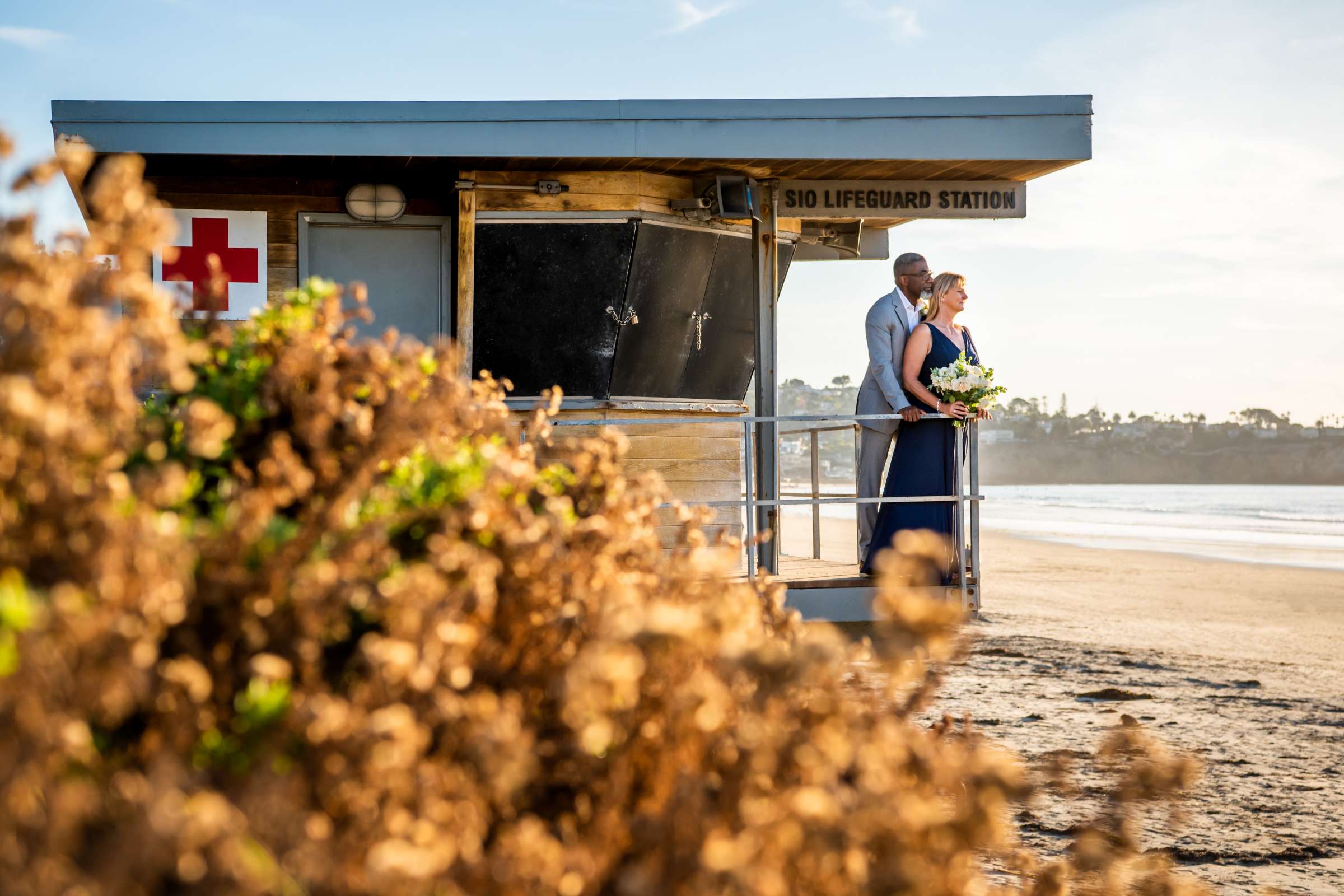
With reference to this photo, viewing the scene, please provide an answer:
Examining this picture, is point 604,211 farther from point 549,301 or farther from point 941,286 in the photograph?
point 941,286

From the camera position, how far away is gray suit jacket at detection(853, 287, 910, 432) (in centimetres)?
821

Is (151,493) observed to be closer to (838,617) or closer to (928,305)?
(838,617)

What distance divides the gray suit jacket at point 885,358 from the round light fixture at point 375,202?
3208 millimetres

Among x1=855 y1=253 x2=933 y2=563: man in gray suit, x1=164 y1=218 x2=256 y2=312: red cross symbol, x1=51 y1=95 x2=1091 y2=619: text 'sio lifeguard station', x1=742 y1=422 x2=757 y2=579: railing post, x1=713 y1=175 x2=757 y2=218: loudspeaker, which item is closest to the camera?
x1=742 y1=422 x2=757 y2=579: railing post

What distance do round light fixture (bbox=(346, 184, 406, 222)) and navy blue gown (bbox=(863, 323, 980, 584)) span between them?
3.55m

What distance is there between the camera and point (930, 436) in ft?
27.0

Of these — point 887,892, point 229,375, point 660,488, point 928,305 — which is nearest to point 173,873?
point 887,892

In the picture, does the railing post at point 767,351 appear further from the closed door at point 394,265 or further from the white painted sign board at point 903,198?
the closed door at point 394,265

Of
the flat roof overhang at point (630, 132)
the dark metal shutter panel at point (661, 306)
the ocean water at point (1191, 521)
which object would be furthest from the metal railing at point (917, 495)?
the ocean water at point (1191, 521)

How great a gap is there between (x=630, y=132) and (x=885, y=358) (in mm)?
2182

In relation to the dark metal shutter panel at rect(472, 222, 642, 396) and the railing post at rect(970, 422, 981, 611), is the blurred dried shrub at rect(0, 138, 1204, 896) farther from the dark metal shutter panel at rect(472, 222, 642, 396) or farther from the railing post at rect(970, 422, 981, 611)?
the dark metal shutter panel at rect(472, 222, 642, 396)

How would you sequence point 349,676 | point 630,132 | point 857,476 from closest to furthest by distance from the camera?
1. point 349,676
2. point 630,132
3. point 857,476

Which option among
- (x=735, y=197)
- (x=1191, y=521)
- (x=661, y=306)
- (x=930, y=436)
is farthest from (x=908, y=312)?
(x=1191, y=521)

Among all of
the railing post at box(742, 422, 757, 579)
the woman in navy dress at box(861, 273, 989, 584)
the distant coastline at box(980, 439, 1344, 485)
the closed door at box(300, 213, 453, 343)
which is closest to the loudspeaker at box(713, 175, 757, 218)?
the woman in navy dress at box(861, 273, 989, 584)
